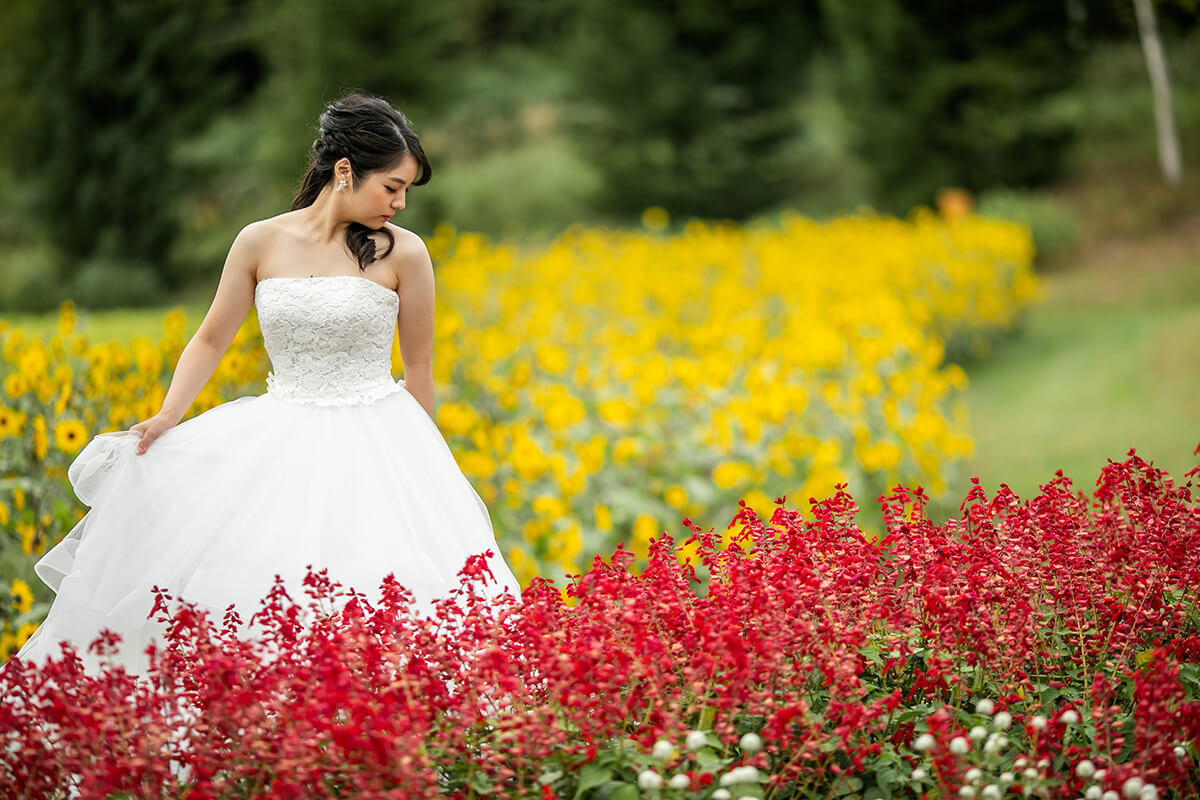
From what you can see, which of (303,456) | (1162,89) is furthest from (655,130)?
(303,456)

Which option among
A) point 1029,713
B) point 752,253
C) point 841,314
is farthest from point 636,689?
point 752,253

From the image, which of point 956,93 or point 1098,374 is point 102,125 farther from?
point 1098,374

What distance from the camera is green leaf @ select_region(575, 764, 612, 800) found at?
77.3 inches

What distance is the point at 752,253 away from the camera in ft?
35.1

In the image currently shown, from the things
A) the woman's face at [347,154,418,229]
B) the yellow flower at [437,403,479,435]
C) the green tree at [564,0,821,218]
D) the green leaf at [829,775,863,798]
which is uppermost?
the green tree at [564,0,821,218]

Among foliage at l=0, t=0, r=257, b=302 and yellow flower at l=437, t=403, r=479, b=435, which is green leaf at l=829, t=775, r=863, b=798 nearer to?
yellow flower at l=437, t=403, r=479, b=435

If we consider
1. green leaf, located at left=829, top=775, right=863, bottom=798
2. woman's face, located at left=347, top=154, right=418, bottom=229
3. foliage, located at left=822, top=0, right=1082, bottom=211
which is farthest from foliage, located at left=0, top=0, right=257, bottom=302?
green leaf, located at left=829, top=775, right=863, bottom=798

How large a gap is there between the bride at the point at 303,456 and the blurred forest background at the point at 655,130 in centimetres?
961

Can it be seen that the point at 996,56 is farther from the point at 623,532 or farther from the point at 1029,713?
the point at 1029,713

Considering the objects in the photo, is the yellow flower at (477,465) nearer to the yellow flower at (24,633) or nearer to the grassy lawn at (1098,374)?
the yellow flower at (24,633)

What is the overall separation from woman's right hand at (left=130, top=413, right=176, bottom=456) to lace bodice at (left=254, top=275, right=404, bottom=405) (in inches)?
12.4

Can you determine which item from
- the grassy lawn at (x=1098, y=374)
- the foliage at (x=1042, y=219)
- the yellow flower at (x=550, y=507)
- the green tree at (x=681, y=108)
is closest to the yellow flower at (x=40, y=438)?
the yellow flower at (x=550, y=507)

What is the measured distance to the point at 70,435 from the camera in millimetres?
3824

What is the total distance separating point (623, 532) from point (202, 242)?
1677cm
